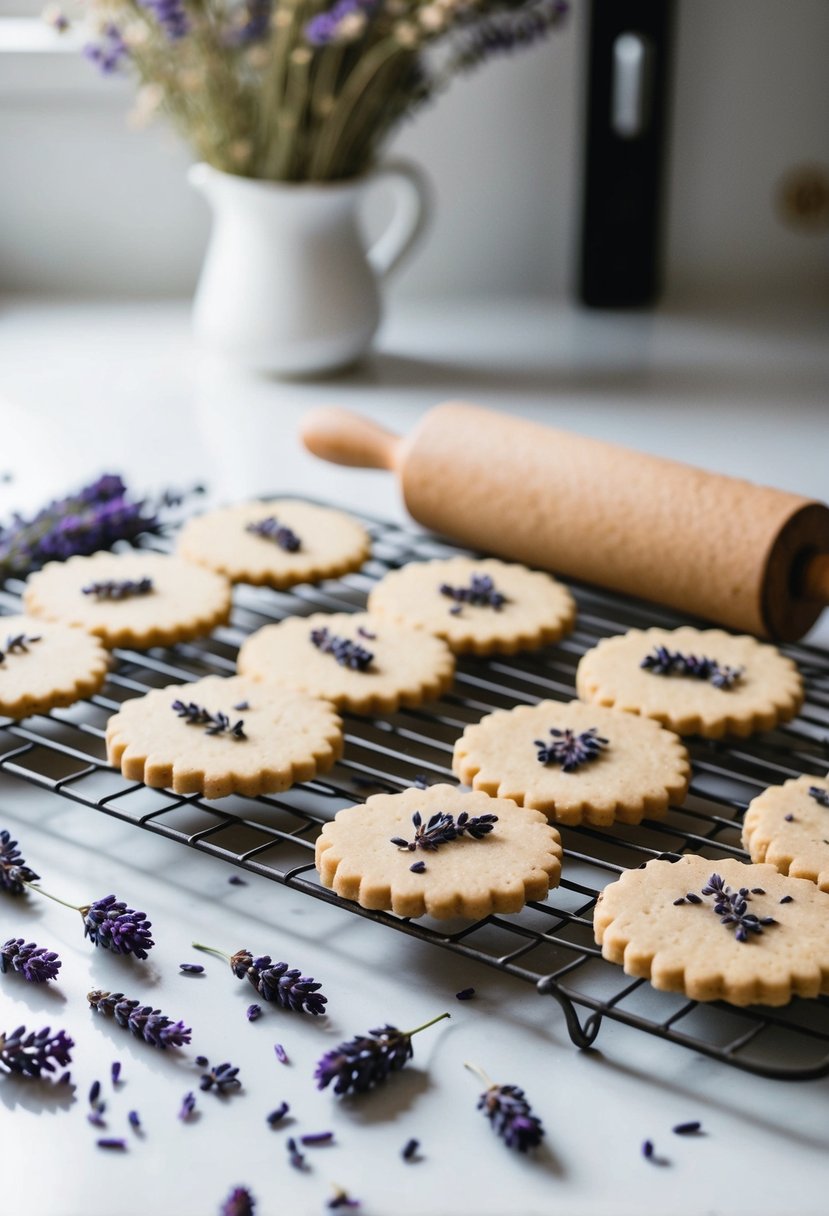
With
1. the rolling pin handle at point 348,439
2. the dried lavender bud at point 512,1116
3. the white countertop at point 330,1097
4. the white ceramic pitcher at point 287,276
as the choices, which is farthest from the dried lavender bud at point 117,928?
the white ceramic pitcher at point 287,276

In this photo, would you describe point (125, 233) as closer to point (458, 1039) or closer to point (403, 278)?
point (403, 278)

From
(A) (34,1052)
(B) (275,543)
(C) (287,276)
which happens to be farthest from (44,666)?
(C) (287,276)

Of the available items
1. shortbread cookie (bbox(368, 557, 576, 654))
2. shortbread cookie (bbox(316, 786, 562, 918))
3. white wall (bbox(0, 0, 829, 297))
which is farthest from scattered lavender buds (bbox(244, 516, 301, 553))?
white wall (bbox(0, 0, 829, 297))

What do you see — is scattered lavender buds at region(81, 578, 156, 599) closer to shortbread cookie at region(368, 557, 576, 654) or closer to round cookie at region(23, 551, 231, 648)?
round cookie at region(23, 551, 231, 648)

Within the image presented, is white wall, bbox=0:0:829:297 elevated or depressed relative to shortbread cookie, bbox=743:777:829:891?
elevated

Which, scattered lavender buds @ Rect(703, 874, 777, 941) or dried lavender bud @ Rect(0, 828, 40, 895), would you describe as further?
dried lavender bud @ Rect(0, 828, 40, 895)

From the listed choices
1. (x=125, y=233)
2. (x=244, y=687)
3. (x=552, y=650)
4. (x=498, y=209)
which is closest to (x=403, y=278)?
(x=498, y=209)
